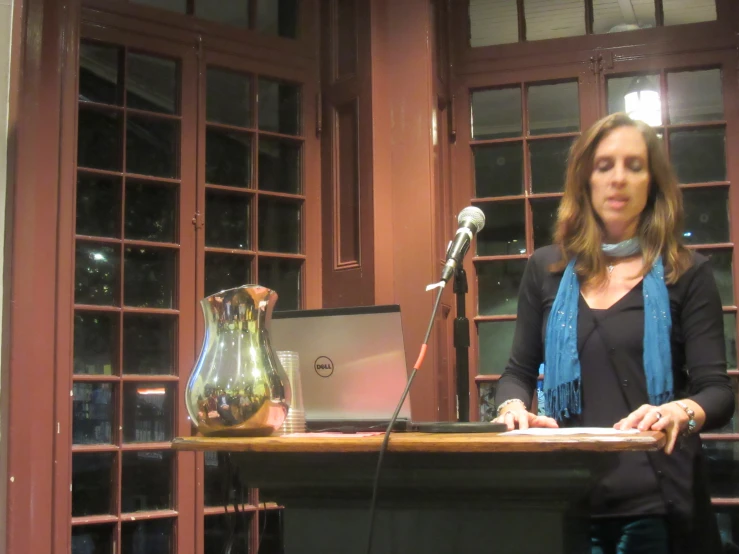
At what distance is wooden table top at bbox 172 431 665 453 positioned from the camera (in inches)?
44.7

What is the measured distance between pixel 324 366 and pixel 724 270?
2.05m

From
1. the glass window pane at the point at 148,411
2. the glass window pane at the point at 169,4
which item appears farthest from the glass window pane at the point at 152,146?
the glass window pane at the point at 148,411

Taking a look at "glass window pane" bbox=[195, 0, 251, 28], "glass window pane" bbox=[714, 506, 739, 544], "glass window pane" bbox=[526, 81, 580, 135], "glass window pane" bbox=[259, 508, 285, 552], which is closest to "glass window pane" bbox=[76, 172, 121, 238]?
"glass window pane" bbox=[195, 0, 251, 28]

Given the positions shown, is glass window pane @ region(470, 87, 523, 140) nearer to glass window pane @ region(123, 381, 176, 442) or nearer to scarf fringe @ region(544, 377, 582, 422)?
glass window pane @ region(123, 381, 176, 442)

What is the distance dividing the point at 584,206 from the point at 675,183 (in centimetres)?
19

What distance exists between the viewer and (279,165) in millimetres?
3387

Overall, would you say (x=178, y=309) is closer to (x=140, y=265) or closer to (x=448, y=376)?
(x=140, y=265)

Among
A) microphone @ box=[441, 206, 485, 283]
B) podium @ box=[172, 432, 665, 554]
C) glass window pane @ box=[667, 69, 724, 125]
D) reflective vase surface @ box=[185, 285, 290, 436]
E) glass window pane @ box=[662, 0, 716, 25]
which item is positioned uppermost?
glass window pane @ box=[662, 0, 716, 25]

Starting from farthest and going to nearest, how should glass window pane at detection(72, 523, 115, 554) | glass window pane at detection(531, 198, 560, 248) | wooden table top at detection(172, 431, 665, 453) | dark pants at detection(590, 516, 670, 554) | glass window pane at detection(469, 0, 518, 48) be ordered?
1. glass window pane at detection(469, 0, 518, 48)
2. glass window pane at detection(531, 198, 560, 248)
3. glass window pane at detection(72, 523, 115, 554)
4. dark pants at detection(590, 516, 670, 554)
5. wooden table top at detection(172, 431, 665, 453)

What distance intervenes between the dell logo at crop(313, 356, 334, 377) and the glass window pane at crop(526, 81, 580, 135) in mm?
1992

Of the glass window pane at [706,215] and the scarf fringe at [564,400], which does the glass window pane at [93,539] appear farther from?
the glass window pane at [706,215]

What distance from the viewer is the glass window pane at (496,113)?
344 centimetres

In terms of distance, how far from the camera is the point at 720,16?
3277mm

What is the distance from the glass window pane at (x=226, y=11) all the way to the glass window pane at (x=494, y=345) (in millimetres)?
1500
